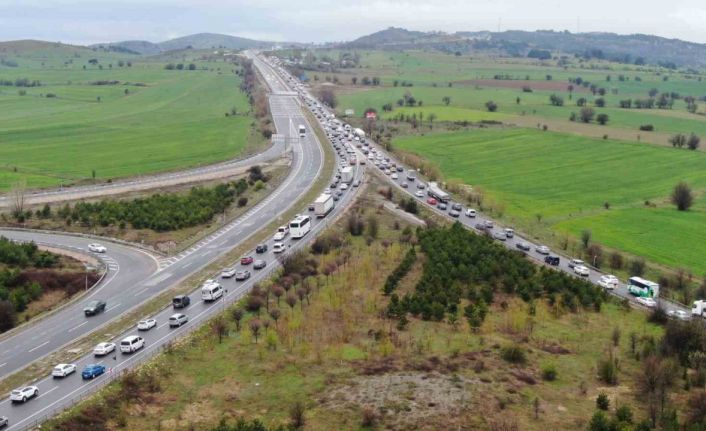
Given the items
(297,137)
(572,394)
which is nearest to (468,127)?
(297,137)

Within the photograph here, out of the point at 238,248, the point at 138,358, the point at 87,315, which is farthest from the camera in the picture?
the point at 238,248

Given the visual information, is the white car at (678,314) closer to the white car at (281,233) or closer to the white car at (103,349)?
the white car at (281,233)

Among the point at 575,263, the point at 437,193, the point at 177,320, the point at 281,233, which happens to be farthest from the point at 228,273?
the point at 437,193

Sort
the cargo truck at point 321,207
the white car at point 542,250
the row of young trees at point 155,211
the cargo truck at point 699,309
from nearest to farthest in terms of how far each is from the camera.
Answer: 1. the cargo truck at point 699,309
2. the white car at point 542,250
3. the row of young trees at point 155,211
4. the cargo truck at point 321,207

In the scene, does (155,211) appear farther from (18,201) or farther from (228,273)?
(228,273)

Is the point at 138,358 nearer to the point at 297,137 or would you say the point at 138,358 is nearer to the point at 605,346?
the point at 605,346

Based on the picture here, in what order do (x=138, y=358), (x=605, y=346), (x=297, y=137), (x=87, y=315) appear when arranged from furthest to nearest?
(x=297, y=137) → (x=87, y=315) → (x=605, y=346) → (x=138, y=358)

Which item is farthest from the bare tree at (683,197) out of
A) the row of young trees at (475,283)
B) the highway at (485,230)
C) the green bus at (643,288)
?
the row of young trees at (475,283)
